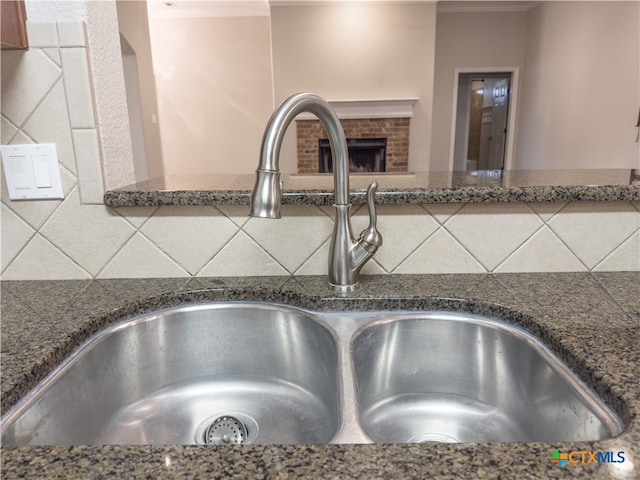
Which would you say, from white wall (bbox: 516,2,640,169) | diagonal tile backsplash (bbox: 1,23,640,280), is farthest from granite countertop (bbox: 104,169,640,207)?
white wall (bbox: 516,2,640,169)

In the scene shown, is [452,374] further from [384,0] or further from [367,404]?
[384,0]

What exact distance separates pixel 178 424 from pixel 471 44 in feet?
18.4

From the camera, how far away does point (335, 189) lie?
674mm

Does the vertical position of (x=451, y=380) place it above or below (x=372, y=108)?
below

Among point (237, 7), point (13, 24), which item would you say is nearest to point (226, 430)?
point (13, 24)

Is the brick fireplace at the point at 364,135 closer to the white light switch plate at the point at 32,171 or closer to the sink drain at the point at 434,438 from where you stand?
→ the white light switch plate at the point at 32,171

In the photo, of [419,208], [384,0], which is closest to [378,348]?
[419,208]

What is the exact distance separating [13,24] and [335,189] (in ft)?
1.92

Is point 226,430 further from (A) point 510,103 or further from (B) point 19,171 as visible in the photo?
(A) point 510,103

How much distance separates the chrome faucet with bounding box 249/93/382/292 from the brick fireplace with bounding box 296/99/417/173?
3.96 metres

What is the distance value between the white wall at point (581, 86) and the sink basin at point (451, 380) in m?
3.30

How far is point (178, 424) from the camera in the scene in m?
0.67

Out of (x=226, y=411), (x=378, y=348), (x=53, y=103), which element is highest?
(x=53, y=103)

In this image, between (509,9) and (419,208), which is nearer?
(419,208)
